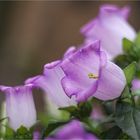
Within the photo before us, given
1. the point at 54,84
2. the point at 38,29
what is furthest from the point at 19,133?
the point at 38,29

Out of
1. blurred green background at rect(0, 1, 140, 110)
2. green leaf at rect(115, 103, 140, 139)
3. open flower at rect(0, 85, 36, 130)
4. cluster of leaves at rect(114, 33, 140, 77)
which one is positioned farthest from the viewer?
blurred green background at rect(0, 1, 140, 110)

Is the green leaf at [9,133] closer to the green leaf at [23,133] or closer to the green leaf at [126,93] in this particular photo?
the green leaf at [23,133]

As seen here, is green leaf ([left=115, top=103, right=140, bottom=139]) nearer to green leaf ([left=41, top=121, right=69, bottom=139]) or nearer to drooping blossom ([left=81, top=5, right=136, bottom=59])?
green leaf ([left=41, top=121, right=69, bottom=139])

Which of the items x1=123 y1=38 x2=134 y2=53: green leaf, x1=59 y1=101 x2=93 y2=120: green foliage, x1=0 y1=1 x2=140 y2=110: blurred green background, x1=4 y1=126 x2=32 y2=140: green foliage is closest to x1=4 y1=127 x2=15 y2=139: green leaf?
x1=4 y1=126 x2=32 y2=140: green foliage

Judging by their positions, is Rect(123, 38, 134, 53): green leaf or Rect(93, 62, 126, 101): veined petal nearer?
Rect(93, 62, 126, 101): veined petal

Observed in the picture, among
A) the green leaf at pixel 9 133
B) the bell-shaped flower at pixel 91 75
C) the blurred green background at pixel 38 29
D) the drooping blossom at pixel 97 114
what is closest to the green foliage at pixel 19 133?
the green leaf at pixel 9 133

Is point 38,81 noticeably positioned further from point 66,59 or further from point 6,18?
point 6,18

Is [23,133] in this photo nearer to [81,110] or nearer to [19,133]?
[19,133]
